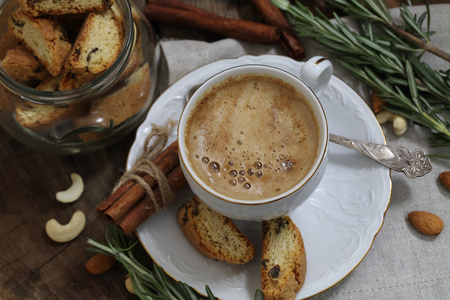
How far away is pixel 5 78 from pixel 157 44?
56 centimetres

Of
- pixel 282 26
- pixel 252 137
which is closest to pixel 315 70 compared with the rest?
pixel 252 137

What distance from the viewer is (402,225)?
1.63 meters

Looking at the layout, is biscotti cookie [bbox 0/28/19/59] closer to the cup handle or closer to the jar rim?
the jar rim

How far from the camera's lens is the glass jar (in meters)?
1.46

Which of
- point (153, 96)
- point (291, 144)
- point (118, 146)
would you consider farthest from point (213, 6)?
point (291, 144)

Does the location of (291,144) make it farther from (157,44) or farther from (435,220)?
(157,44)

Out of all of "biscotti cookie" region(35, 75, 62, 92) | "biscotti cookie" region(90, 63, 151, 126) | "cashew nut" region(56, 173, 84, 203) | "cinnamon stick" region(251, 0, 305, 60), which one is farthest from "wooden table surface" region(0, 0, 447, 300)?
"cinnamon stick" region(251, 0, 305, 60)

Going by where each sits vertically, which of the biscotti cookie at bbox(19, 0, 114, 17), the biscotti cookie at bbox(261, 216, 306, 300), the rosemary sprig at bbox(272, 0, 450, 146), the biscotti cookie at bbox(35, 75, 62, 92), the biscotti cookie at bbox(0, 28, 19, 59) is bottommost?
the biscotti cookie at bbox(261, 216, 306, 300)

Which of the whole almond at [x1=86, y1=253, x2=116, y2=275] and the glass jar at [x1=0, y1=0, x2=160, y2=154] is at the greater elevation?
the glass jar at [x1=0, y1=0, x2=160, y2=154]

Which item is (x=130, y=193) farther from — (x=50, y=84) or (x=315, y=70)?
(x=315, y=70)

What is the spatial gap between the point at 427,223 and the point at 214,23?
3.48 feet

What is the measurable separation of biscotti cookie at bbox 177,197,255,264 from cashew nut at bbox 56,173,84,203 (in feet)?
1.51

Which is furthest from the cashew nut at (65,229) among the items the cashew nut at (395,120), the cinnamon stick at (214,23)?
the cashew nut at (395,120)

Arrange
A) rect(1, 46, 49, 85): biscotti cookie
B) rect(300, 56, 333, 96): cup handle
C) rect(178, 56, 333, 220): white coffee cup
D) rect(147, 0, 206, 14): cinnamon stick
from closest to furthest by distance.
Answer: rect(178, 56, 333, 220): white coffee cup → rect(300, 56, 333, 96): cup handle → rect(1, 46, 49, 85): biscotti cookie → rect(147, 0, 206, 14): cinnamon stick
